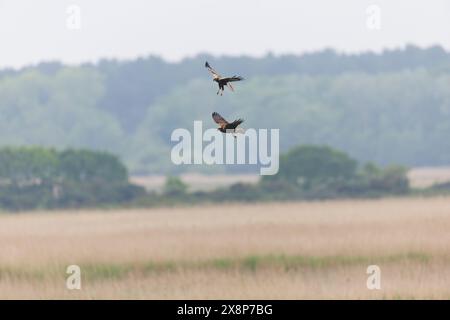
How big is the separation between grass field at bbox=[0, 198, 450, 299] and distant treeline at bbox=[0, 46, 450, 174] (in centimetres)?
→ 3068

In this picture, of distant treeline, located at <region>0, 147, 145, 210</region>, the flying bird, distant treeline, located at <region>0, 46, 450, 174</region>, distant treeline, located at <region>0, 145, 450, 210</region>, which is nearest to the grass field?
the flying bird

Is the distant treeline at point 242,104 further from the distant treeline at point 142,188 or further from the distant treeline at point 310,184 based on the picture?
the distant treeline at point 310,184

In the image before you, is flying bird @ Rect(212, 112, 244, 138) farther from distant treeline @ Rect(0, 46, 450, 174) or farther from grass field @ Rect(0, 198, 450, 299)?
distant treeline @ Rect(0, 46, 450, 174)

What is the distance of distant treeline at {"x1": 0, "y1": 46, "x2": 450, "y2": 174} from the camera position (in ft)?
195

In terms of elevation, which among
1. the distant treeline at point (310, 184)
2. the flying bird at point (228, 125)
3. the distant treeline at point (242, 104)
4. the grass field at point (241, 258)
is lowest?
the grass field at point (241, 258)

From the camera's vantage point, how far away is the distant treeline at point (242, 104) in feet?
195

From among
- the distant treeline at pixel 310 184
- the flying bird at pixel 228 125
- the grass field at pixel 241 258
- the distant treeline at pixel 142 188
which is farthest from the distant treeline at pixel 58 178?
the flying bird at pixel 228 125

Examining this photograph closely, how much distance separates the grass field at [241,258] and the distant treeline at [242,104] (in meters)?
30.7

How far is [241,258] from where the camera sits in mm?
17359

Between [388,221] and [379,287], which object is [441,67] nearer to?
[388,221]

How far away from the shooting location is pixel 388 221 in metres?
21.5

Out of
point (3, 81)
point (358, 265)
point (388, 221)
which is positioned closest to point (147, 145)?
point (3, 81)

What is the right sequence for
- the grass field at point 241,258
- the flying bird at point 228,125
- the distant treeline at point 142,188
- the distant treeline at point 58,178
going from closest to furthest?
the flying bird at point 228,125
the grass field at point 241,258
the distant treeline at point 142,188
the distant treeline at point 58,178

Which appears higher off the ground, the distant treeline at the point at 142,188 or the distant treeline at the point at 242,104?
the distant treeline at the point at 242,104
